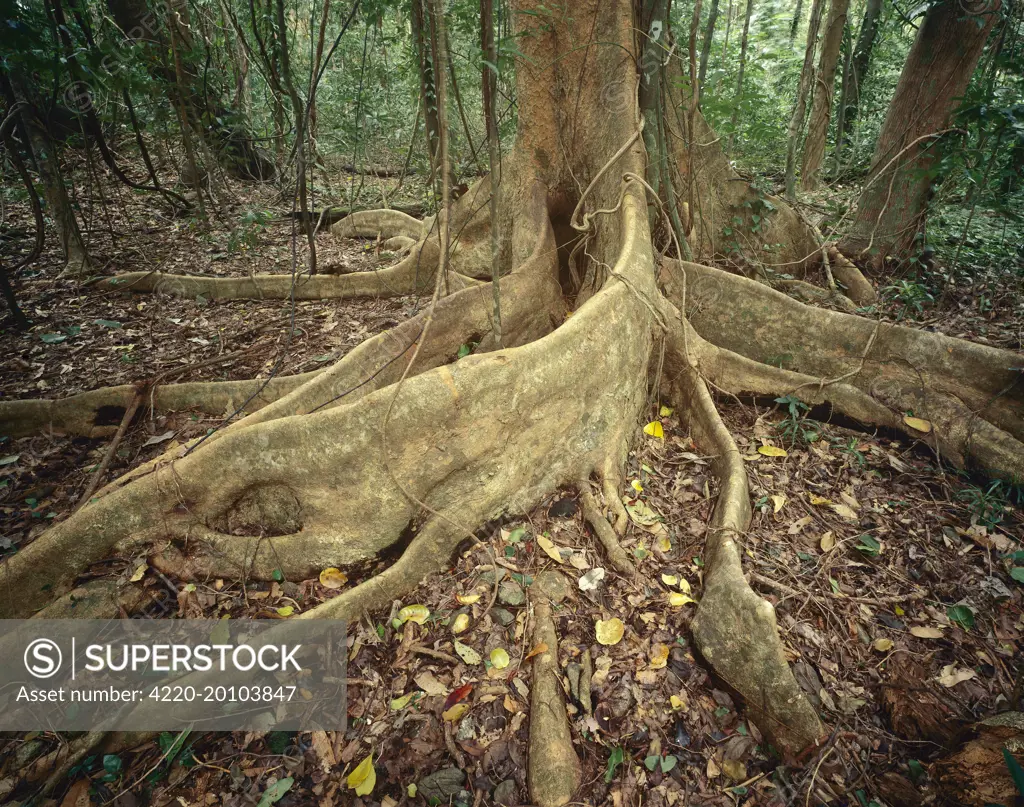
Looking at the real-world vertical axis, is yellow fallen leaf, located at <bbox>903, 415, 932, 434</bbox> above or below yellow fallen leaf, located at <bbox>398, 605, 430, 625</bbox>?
above

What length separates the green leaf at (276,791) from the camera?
6.66ft

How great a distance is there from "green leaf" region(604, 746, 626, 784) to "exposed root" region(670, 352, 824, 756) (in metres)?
0.57

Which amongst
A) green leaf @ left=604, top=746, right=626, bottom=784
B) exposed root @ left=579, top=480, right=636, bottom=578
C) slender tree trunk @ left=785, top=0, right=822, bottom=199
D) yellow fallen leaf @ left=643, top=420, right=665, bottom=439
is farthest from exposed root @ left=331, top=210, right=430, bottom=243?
green leaf @ left=604, top=746, right=626, bottom=784

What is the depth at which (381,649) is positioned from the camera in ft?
8.12

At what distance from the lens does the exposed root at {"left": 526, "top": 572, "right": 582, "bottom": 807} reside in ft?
6.48

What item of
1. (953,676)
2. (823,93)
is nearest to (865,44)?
(823,93)

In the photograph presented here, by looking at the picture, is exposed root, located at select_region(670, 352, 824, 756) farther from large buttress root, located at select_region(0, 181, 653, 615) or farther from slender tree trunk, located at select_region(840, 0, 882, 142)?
slender tree trunk, located at select_region(840, 0, 882, 142)

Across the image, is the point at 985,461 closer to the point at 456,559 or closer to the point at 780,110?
the point at 456,559

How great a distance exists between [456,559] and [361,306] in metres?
3.44

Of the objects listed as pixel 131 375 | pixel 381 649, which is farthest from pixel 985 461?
pixel 131 375

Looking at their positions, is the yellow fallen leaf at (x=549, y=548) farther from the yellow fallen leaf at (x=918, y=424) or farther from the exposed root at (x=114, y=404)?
the yellow fallen leaf at (x=918, y=424)

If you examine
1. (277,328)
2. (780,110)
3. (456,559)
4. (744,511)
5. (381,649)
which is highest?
(780,110)

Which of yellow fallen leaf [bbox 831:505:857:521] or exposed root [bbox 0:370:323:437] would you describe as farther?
exposed root [bbox 0:370:323:437]

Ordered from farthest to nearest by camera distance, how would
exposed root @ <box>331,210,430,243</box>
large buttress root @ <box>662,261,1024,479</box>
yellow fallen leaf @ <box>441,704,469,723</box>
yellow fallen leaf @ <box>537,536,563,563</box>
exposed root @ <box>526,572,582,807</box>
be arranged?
1. exposed root @ <box>331,210,430,243</box>
2. large buttress root @ <box>662,261,1024,479</box>
3. yellow fallen leaf @ <box>537,536,563,563</box>
4. yellow fallen leaf @ <box>441,704,469,723</box>
5. exposed root @ <box>526,572,582,807</box>
